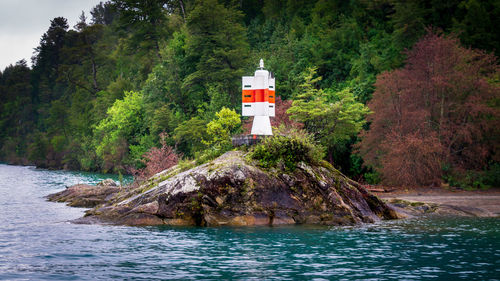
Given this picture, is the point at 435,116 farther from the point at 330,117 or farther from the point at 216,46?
the point at 216,46

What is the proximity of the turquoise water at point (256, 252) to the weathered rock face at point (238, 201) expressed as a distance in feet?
3.40

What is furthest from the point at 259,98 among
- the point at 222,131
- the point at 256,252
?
the point at 256,252

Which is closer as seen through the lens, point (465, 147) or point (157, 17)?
point (465, 147)

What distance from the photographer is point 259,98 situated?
25.4 m

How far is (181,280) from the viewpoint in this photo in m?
13.0

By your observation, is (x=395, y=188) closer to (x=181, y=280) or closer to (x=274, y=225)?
(x=274, y=225)

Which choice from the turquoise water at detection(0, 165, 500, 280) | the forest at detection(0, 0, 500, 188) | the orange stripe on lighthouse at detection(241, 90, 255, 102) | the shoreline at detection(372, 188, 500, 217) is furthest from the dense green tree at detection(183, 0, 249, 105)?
the turquoise water at detection(0, 165, 500, 280)

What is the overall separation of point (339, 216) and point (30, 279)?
13.1 m

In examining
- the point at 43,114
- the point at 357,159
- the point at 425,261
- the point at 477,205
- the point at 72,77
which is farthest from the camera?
the point at 43,114

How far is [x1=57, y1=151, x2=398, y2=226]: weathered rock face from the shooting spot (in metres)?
21.8

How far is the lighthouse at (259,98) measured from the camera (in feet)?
82.7

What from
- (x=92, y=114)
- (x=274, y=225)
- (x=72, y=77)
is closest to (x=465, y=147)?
(x=274, y=225)

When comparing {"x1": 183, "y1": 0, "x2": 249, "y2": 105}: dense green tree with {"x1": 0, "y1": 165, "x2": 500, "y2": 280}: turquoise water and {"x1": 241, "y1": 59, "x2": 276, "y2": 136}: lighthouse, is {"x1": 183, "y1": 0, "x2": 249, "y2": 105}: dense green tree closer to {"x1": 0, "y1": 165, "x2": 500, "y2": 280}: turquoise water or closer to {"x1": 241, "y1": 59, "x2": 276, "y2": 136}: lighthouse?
{"x1": 241, "y1": 59, "x2": 276, "y2": 136}: lighthouse

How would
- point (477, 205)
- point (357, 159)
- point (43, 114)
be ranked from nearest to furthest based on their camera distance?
point (477, 205) < point (357, 159) < point (43, 114)
